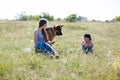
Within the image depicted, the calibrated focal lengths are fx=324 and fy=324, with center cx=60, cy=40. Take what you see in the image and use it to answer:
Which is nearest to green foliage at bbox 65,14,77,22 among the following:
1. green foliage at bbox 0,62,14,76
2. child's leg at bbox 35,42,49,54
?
child's leg at bbox 35,42,49,54

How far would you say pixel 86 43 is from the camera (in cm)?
1248

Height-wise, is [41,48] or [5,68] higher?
[5,68]

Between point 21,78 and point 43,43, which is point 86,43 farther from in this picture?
point 21,78

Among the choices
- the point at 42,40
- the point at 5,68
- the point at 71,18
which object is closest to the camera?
the point at 5,68

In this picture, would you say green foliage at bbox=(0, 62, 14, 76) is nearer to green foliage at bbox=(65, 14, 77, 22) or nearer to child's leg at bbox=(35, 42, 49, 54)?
child's leg at bbox=(35, 42, 49, 54)

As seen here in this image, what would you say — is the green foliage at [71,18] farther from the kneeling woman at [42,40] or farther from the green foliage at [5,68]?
the green foliage at [5,68]

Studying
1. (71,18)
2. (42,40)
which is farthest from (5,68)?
(71,18)

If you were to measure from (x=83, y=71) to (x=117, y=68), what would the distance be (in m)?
0.82

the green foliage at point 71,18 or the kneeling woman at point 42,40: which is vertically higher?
the kneeling woman at point 42,40

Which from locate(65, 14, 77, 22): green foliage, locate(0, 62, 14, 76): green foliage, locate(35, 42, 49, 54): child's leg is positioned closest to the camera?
locate(0, 62, 14, 76): green foliage

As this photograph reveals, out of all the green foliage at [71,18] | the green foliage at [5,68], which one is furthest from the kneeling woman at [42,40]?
the green foliage at [71,18]

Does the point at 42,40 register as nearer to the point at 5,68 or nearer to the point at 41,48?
the point at 41,48

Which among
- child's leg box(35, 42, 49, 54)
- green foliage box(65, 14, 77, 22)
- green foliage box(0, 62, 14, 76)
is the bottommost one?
green foliage box(65, 14, 77, 22)

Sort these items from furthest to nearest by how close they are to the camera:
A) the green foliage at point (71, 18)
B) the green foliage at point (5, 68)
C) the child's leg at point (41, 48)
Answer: the green foliage at point (71, 18) → the child's leg at point (41, 48) → the green foliage at point (5, 68)
